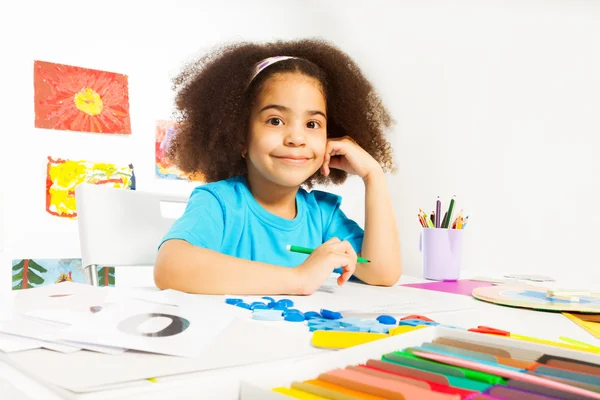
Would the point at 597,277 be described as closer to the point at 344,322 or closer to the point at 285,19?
the point at 344,322

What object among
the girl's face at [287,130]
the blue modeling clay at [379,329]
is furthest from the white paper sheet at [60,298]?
the girl's face at [287,130]

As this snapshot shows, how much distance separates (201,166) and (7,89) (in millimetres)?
785

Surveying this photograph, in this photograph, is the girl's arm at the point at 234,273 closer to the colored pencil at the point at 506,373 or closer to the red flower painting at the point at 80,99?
the colored pencil at the point at 506,373

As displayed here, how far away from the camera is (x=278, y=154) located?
86 cm

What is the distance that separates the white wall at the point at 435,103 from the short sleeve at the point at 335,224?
0.55 meters

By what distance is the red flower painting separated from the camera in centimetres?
152

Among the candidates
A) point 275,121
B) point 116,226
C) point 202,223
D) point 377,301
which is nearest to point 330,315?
point 377,301

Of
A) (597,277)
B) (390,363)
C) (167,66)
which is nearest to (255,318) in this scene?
(390,363)

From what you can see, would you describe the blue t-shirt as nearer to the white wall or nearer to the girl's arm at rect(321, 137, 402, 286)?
the girl's arm at rect(321, 137, 402, 286)

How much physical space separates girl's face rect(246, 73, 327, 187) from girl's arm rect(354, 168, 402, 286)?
0.13 metres

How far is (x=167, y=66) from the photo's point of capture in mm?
1729

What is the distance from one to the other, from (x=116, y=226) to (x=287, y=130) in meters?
0.36

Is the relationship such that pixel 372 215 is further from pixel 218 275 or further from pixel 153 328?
pixel 153 328

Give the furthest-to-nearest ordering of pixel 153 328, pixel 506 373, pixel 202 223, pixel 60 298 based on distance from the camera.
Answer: pixel 202 223 → pixel 60 298 → pixel 153 328 → pixel 506 373
